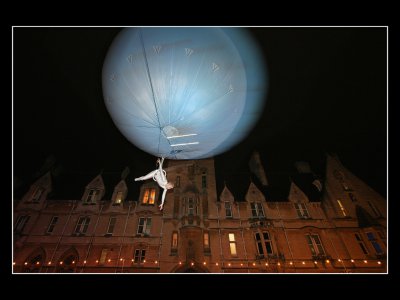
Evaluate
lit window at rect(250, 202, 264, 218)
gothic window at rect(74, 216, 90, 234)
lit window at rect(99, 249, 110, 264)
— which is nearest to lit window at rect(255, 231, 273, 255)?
lit window at rect(250, 202, 264, 218)

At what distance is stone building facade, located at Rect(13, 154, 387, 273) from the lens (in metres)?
11.6

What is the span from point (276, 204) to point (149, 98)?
1062 cm

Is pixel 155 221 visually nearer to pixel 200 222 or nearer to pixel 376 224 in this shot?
pixel 200 222

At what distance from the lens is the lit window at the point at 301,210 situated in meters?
13.8

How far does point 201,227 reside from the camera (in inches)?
512

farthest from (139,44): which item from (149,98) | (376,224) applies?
(376,224)

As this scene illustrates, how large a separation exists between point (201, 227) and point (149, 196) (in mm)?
4235

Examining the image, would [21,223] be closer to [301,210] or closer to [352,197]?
[301,210]

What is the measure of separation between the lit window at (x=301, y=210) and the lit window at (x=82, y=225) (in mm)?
13304

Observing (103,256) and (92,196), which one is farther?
(92,196)

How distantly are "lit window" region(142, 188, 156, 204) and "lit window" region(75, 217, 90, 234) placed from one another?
353 cm

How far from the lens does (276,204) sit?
556 inches

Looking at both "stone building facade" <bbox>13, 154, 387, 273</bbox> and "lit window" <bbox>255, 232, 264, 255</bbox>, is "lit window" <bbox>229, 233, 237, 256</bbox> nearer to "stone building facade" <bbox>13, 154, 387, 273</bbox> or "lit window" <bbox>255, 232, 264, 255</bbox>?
"stone building facade" <bbox>13, 154, 387, 273</bbox>

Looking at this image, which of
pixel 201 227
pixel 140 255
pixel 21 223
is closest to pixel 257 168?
pixel 201 227
